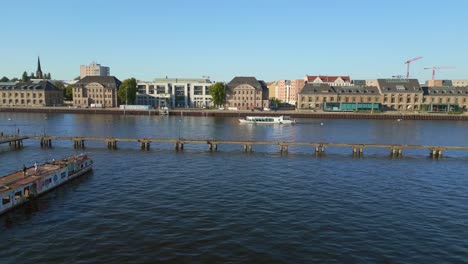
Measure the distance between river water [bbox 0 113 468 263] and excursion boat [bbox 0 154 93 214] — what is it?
1267mm

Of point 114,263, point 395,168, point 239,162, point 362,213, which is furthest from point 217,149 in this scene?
point 114,263

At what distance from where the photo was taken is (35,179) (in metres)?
42.2

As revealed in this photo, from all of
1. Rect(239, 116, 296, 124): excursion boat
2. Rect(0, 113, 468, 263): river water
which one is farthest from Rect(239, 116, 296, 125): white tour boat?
Rect(0, 113, 468, 263): river water

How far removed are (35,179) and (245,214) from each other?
90.1 feet

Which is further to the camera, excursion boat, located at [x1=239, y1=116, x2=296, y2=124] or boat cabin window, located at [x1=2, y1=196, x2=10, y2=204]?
excursion boat, located at [x1=239, y1=116, x2=296, y2=124]

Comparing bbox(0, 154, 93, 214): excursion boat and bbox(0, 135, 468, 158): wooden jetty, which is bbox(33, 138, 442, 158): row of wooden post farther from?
bbox(0, 154, 93, 214): excursion boat

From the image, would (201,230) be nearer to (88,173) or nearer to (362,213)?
(362,213)

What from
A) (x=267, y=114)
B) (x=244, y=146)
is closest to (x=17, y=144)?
(x=244, y=146)

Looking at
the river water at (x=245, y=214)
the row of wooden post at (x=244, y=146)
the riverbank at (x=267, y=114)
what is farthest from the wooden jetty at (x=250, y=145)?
the riverbank at (x=267, y=114)

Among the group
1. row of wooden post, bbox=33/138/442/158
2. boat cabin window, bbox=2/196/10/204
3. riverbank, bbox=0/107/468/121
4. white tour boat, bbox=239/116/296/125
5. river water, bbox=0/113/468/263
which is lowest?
river water, bbox=0/113/468/263

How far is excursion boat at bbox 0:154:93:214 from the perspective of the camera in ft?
122

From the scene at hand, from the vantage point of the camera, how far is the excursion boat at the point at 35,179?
37.2 metres

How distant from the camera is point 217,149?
259 ft

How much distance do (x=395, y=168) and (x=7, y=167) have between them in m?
70.4
